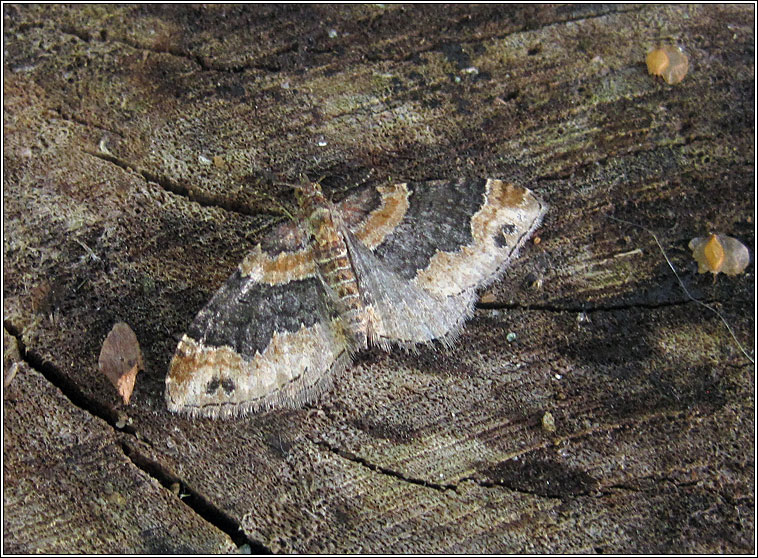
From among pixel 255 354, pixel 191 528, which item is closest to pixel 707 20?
pixel 255 354

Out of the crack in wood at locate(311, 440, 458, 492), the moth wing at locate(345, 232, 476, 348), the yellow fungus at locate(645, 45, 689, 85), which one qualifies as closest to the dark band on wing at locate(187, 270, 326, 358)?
the moth wing at locate(345, 232, 476, 348)

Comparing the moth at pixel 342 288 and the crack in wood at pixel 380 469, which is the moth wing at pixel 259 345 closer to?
the moth at pixel 342 288

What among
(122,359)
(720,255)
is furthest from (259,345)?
(720,255)

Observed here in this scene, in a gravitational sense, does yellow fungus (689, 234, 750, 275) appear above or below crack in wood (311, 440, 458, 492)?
above

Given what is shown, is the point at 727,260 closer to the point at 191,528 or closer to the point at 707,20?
the point at 707,20

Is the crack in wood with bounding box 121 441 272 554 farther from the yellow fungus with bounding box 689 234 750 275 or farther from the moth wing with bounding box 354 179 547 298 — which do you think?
the yellow fungus with bounding box 689 234 750 275

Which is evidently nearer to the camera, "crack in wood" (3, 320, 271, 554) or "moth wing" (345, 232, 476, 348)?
"crack in wood" (3, 320, 271, 554)
